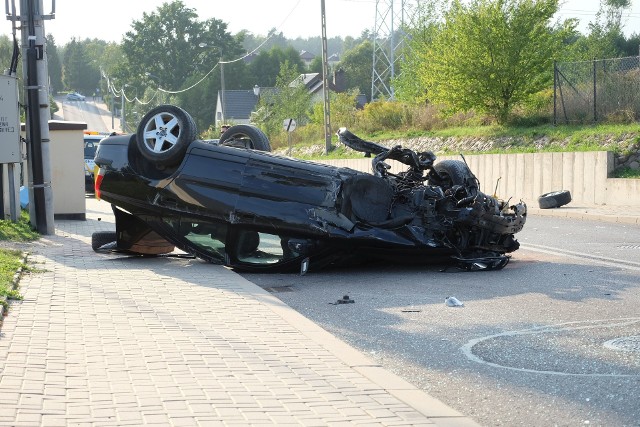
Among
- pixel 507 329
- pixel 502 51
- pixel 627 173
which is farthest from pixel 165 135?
pixel 502 51

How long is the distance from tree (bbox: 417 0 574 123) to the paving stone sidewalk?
27.8m

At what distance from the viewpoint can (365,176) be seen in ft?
38.0

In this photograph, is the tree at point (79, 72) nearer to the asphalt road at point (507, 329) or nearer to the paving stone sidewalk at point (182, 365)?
the asphalt road at point (507, 329)

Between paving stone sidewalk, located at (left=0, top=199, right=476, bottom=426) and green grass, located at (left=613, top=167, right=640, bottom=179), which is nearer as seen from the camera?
paving stone sidewalk, located at (left=0, top=199, right=476, bottom=426)

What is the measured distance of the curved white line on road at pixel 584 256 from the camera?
40.3 ft

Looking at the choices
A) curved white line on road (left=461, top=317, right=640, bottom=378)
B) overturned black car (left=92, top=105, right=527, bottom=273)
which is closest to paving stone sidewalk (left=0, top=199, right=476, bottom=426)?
curved white line on road (left=461, top=317, right=640, bottom=378)

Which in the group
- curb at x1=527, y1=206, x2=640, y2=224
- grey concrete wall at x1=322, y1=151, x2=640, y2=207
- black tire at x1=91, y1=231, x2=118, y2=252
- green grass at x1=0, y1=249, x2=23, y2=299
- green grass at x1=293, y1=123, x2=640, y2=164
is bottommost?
curb at x1=527, y1=206, x2=640, y2=224

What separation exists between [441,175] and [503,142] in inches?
884

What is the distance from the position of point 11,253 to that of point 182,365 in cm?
649

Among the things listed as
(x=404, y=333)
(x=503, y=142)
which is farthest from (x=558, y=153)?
(x=404, y=333)

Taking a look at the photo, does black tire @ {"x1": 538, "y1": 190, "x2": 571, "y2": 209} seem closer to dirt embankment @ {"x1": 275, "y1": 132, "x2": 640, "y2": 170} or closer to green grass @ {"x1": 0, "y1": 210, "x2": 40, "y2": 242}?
dirt embankment @ {"x1": 275, "y1": 132, "x2": 640, "y2": 170}

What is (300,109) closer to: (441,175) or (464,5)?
(464,5)

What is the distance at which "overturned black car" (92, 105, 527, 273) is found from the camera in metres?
11.4

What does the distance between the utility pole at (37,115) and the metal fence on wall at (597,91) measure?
1862 centimetres
